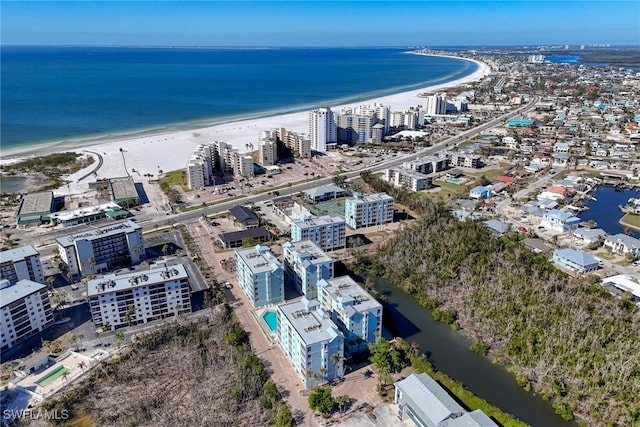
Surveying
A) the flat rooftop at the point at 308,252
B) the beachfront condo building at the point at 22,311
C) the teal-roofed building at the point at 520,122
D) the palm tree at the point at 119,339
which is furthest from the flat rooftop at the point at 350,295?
the teal-roofed building at the point at 520,122

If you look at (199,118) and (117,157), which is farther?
(199,118)

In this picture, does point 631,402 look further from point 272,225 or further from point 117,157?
point 117,157

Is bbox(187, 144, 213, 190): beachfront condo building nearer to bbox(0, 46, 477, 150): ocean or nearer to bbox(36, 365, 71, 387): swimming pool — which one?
bbox(36, 365, 71, 387): swimming pool

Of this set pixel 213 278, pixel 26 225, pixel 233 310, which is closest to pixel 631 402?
pixel 233 310

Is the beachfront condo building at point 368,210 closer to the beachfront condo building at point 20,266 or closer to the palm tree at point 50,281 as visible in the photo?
the palm tree at point 50,281

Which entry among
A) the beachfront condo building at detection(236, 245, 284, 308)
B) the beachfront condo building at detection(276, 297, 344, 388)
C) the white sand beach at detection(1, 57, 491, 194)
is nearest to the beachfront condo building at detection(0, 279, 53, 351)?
the beachfront condo building at detection(236, 245, 284, 308)

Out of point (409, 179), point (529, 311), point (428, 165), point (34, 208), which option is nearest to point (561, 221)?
point (529, 311)

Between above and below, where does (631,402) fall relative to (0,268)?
below

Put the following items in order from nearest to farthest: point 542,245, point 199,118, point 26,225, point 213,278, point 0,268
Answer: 1. point 0,268
2. point 213,278
3. point 542,245
4. point 26,225
5. point 199,118
